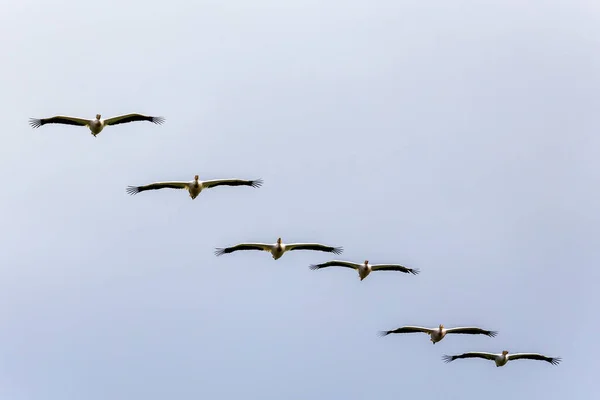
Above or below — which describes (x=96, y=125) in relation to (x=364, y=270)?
above

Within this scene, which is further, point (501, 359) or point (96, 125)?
point (501, 359)

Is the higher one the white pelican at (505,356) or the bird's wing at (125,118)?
the bird's wing at (125,118)

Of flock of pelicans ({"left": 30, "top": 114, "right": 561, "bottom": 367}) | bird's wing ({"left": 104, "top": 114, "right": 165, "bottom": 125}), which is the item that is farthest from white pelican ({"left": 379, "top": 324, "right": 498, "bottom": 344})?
bird's wing ({"left": 104, "top": 114, "right": 165, "bottom": 125})

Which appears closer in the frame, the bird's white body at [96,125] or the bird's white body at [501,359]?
the bird's white body at [96,125]

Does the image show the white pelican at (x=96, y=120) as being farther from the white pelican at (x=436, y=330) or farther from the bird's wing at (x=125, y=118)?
the white pelican at (x=436, y=330)

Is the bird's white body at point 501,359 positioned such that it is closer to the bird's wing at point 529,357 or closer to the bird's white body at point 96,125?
the bird's wing at point 529,357

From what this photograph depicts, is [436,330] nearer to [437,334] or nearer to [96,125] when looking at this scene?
[437,334]

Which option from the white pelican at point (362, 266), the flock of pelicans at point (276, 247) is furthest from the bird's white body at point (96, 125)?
the white pelican at point (362, 266)

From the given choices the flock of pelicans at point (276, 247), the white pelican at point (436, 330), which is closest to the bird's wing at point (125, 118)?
the flock of pelicans at point (276, 247)

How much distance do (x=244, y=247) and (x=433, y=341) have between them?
936 centimetres

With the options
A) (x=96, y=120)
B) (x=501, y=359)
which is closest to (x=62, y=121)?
(x=96, y=120)

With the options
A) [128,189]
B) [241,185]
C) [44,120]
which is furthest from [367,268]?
[44,120]

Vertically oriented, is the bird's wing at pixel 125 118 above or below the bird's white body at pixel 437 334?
above

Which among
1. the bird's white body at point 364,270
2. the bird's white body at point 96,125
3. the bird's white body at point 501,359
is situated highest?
the bird's white body at point 96,125
